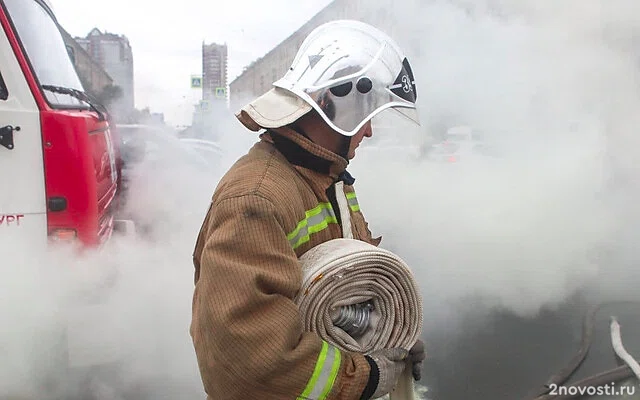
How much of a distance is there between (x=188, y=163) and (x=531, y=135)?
309 cm

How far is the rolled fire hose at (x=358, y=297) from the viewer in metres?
1.28

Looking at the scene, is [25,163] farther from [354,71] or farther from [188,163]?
[188,163]

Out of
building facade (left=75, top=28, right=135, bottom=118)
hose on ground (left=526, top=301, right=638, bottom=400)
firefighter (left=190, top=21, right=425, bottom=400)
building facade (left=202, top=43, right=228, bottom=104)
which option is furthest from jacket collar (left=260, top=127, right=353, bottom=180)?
building facade (left=202, top=43, right=228, bottom=104)

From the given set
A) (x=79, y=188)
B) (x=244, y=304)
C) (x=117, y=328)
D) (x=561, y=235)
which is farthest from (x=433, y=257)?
(x=244, y=304)

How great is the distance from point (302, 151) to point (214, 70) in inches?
683

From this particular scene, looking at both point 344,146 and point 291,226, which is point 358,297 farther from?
point 344,146

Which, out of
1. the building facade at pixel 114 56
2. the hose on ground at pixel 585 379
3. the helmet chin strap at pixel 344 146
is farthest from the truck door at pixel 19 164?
the building facade at pixel 114 56

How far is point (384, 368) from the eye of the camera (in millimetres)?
1323

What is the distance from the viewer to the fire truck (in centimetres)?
258

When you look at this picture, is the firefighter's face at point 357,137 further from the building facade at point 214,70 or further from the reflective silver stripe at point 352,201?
the building facade at point 214,70

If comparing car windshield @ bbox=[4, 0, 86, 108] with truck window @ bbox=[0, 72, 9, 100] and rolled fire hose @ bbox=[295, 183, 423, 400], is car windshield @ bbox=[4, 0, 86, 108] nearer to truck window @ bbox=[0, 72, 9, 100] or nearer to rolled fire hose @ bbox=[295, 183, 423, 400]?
truck window @ bbox=[0, 72, 9, 100]

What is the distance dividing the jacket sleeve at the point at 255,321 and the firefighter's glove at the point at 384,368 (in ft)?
0.17

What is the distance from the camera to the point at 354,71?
147 centimetres

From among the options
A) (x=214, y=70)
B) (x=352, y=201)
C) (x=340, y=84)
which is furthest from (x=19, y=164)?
(x=214, y=70)
